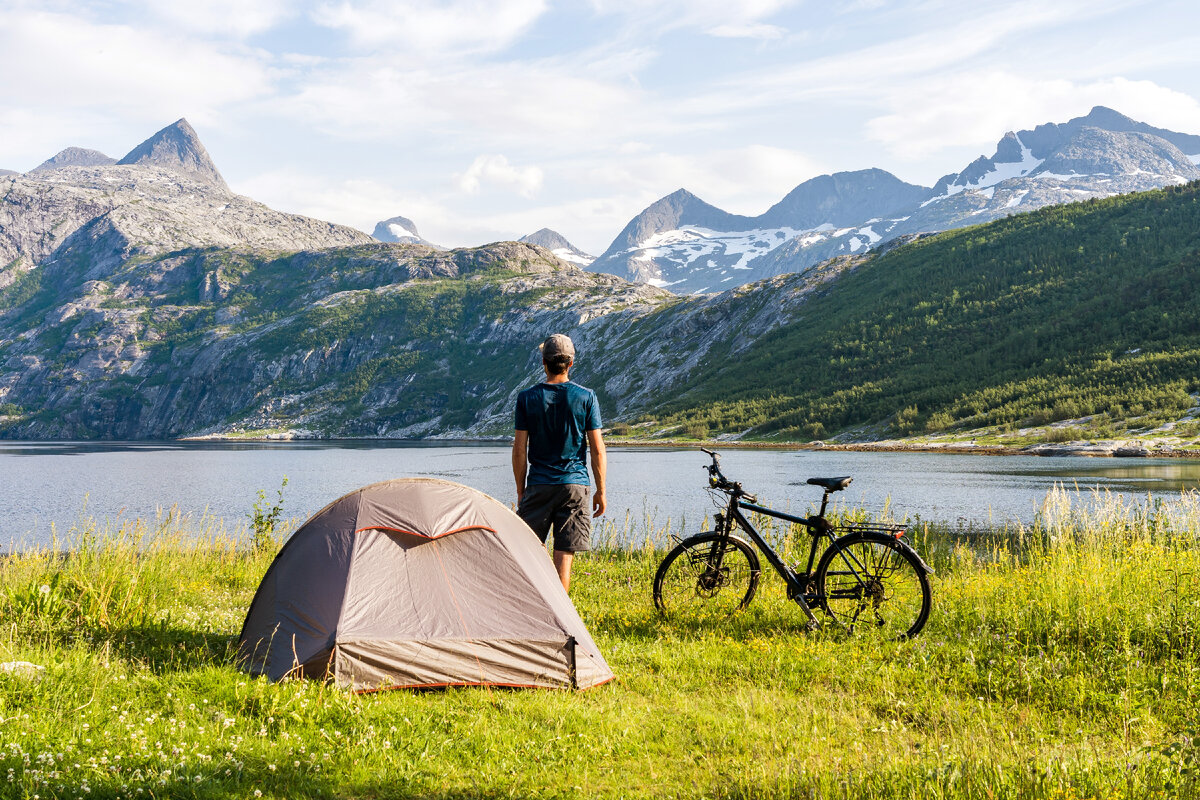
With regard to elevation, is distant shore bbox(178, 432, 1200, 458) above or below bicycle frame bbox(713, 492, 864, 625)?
below

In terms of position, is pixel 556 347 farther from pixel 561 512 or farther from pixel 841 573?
pixel 841 573

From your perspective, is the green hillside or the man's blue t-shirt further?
the green hillside

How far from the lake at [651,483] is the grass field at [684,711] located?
14.4 meters

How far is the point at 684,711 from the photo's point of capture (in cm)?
701

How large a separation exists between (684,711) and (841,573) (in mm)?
3594

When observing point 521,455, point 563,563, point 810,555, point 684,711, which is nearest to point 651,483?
point 810,555

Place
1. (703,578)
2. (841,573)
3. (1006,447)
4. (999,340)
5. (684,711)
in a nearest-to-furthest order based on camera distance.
A: (684,711) → (841,573) → (703,578) → (1006,447) → (999,340)

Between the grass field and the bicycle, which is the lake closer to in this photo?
the bicycle

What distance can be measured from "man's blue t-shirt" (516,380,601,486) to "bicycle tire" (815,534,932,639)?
3.50 m

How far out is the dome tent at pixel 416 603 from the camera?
7703mm

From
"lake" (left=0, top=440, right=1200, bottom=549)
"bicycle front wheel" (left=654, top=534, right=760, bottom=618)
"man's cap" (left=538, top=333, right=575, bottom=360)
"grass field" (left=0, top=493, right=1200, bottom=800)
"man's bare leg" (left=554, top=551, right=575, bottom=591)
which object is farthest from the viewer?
"lake" (left=0, top=440, right=1200, bottom=549)

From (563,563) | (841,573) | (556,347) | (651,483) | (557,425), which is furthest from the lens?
(651,483)

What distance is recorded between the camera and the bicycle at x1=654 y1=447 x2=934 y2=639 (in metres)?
9.28

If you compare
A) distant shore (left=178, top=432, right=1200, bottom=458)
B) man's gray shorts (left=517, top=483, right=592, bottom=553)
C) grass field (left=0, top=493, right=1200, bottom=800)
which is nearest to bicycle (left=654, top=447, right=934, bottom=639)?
grass field (left=0, top=493, right=1200, bottom=800)
